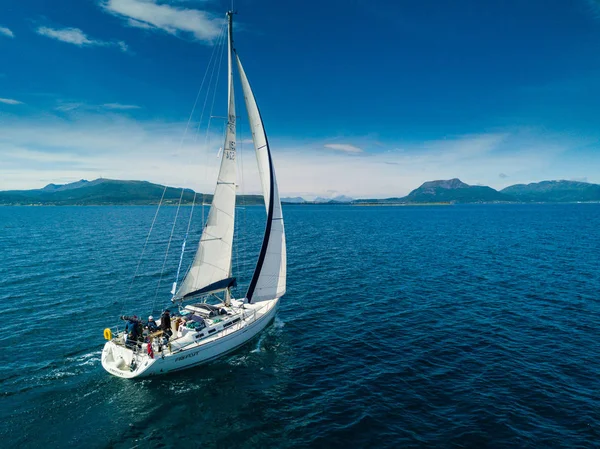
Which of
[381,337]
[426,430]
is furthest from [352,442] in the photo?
[381,337]

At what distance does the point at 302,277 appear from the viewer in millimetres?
43562

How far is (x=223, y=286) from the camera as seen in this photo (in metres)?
26.3

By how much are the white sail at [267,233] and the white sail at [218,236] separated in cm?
194

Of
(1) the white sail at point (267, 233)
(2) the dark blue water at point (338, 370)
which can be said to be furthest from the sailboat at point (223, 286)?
(2) the dark blue water at point (338, 370)

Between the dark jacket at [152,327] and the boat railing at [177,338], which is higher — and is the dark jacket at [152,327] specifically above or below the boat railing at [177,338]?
above

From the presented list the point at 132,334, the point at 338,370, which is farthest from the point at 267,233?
the point at 132,334

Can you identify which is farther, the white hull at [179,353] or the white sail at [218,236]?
the white sail at [218,236]

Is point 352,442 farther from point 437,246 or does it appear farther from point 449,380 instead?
point 437,246

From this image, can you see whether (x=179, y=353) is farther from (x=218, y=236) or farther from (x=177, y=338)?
(x=218, y=236)

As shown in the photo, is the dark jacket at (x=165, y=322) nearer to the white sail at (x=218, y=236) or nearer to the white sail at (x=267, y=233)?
the white sail at (x=218, y=236)

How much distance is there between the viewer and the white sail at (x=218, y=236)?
25.1 metres

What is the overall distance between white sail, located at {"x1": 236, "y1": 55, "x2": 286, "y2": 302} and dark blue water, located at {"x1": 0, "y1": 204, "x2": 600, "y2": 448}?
4.37 meters

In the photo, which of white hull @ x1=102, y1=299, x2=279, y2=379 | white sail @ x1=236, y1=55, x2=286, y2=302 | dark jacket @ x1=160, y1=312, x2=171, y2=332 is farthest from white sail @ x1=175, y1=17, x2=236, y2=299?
white hull @ x1=102, y1=299, x2=279, y2=379

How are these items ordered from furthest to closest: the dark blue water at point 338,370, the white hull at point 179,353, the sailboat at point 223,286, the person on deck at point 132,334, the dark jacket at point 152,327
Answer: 1. the dark jacket at point 152,327
2. the sailboat at point 223,286
3. the person on deck at point 132,334
4. the white hull at point 179,353
5. the dark blue water at point 338,370
